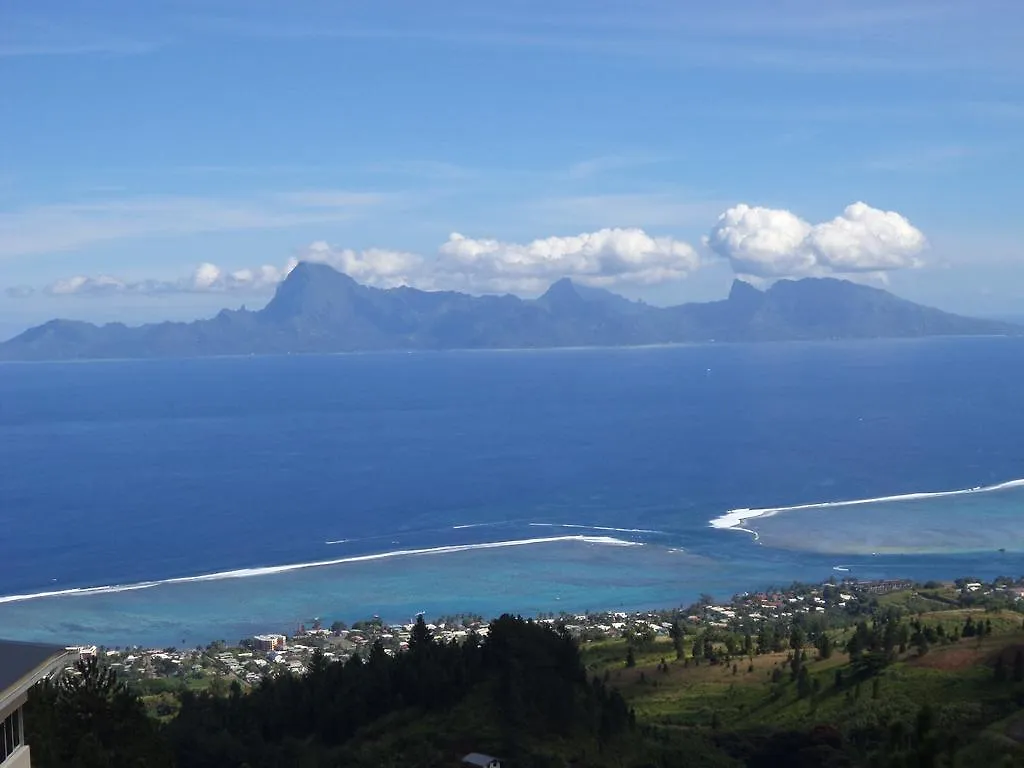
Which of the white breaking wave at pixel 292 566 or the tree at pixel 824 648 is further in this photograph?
the white breaking wave at pixel 292 566

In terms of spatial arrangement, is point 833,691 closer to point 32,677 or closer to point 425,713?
point 425,713

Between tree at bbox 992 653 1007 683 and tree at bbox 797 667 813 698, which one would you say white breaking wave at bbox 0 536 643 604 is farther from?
tree at bbox 992 653 1007 683

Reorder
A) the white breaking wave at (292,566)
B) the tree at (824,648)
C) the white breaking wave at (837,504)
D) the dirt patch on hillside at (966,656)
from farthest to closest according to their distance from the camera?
the white breaking wave at (837,504)
the white breaking wave at (292,566)
the tree at (824,648)
the dirt patch on hillside at (966,656)

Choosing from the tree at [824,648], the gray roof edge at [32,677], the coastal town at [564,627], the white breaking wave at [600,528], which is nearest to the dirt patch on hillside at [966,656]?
the tree at [824,648]

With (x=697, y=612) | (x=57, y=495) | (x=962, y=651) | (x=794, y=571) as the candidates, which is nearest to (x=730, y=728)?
(x=962, y=651)

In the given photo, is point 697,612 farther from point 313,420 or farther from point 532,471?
point 313,420

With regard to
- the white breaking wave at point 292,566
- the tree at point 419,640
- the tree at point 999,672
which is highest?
the tree at point 419,640

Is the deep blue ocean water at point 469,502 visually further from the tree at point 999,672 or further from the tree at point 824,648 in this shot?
the tree at point 999,672
